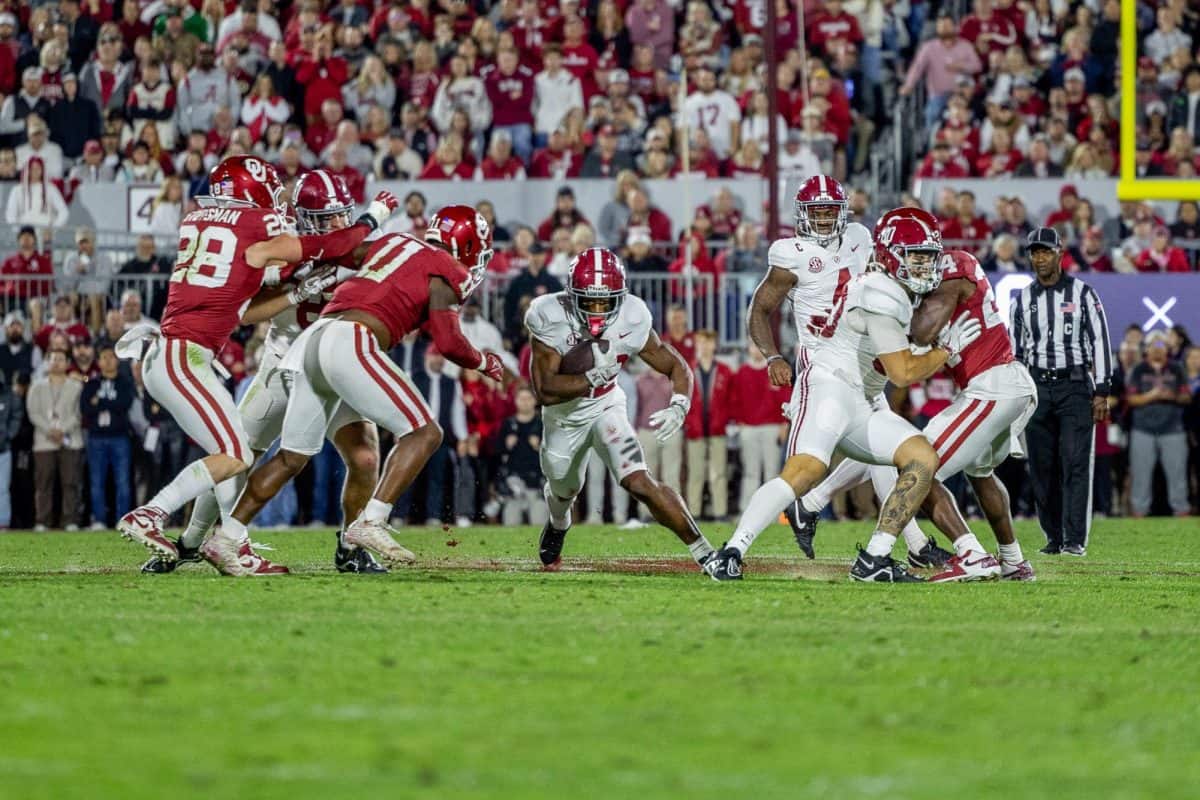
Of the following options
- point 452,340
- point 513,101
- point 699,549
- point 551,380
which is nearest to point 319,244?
point 452,340

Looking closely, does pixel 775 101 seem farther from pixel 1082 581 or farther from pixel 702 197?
pixel 1082 581

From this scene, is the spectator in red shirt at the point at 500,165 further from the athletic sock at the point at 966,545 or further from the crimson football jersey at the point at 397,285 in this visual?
the athletic sock at the point at 966,545

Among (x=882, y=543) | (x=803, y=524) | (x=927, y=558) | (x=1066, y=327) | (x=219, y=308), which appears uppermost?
(x=219, y=308)

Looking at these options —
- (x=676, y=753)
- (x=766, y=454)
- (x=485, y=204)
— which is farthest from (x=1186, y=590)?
(x=485, y=204)

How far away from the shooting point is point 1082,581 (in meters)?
9.60

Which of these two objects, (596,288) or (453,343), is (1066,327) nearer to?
(596,288)

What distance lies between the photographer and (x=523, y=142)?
1917 centimetres

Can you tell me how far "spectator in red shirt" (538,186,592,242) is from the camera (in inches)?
685

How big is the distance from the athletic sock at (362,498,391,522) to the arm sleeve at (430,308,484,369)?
0.77 metres

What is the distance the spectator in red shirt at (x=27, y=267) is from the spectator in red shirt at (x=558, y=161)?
4.48 meters

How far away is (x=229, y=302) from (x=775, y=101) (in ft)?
26.1

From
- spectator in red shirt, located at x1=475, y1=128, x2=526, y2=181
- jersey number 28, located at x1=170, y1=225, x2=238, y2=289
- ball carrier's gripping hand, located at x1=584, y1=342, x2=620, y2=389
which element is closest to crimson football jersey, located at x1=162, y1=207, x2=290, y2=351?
jersey number 28, located at x1=170, y1=225, x2=238, y2=289

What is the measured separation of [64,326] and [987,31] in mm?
9545

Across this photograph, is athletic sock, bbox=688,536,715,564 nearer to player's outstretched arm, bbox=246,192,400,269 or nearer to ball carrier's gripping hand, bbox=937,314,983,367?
ball carrier's gripping hand, bbox=937,314,983,367
